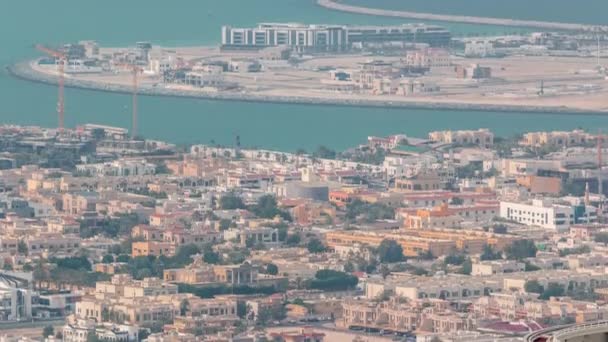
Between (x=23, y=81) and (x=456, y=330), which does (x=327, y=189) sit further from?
(x=23, y=81)

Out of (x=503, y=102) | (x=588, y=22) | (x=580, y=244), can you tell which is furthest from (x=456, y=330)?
(x=588, y=22)

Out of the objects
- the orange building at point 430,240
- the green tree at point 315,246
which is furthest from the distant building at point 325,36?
the green tree at point 315,246

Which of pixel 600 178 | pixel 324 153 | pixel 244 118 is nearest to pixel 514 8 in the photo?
pixel 244 118

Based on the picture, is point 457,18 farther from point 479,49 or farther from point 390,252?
point 390,252

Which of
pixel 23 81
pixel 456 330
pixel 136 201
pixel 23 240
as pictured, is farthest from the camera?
pixel 23 81

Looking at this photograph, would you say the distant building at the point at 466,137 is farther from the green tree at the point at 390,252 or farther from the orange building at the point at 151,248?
the orange building at the point at 151,248

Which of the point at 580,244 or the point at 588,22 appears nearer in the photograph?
the point at 580,244

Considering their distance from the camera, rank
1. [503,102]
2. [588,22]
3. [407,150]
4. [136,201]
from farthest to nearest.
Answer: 1. [588,22]
2. [503,102]
3. [407,150]
4. [136,201]
